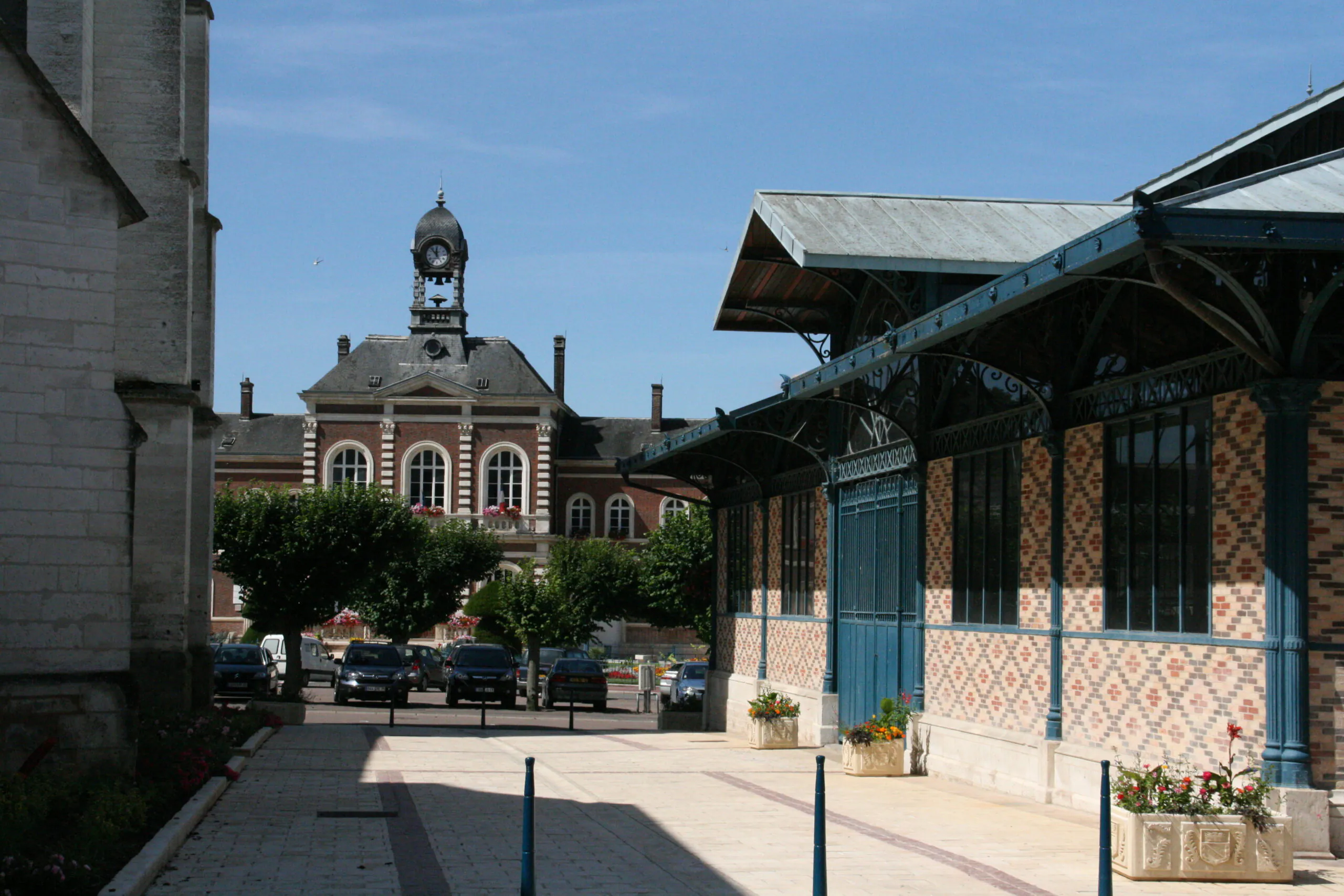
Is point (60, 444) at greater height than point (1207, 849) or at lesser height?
greater

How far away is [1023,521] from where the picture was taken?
15.9 m

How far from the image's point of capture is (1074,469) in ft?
48.4

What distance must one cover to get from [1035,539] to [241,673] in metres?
26.1

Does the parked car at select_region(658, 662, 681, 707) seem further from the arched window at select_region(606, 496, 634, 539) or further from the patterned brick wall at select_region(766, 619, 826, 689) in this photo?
the arched window at select_region(606, 496, 634, 539)

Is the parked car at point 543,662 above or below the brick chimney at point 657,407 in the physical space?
below

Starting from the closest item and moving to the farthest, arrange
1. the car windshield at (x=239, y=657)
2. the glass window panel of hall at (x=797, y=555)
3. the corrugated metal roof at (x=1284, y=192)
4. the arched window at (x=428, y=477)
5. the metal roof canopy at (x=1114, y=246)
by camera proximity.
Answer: the metal roof canopy at (x=1114, y=246)
the corrugated metal roof at (x=1284, y=192)
the glass window panel of hall at (x=797, y=555)
the car windshield at (x=239, y=657)
the arched window at (x=428, y=477)

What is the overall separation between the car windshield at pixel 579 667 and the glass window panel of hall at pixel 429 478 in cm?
3026

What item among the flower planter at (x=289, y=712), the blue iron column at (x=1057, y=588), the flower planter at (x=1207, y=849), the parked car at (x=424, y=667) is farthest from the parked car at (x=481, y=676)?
the flower planter at (x=1207, y=849)

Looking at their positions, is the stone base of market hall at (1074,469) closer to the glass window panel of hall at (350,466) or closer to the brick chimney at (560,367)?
the glass window panel of hall at (350,466)

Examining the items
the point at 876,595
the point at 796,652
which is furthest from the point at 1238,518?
the point at 796,652

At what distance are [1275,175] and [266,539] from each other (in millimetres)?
34894

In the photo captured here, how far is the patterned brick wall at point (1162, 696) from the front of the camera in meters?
11.7

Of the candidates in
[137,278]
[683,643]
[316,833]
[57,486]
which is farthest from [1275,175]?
[683,643]

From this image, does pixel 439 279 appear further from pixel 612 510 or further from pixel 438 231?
pixel 612 510
